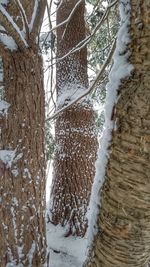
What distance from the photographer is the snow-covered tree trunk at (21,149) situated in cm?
198

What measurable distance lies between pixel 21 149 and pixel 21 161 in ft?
0.22

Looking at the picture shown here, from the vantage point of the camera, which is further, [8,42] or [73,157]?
[73,157]

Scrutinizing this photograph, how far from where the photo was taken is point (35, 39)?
200 cm

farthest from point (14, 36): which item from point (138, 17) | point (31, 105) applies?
point (138, 17)

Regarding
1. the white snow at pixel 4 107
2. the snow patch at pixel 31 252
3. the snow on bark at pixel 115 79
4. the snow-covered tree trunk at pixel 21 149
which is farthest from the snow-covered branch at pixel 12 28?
the snow patch at pixel 31 252

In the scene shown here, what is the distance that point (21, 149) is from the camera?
2016 millimetres

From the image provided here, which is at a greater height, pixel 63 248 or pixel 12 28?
pixel 12 28

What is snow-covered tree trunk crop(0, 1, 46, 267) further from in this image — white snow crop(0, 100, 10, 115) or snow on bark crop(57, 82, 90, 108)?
snow on bark crop(57, 82, 90, 108)

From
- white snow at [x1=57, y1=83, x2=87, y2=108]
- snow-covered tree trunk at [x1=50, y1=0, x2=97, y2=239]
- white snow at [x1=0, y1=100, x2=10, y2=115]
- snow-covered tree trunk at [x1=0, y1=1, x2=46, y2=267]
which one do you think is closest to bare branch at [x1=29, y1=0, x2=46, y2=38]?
snow-covered tree trunk at [x1=0, y1=1, x2=46, y2=267]

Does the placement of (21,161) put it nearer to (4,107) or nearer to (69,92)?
(4,107)

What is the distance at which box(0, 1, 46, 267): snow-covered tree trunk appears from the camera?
1977mm

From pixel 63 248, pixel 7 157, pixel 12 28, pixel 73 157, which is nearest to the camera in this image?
pixel 12 28

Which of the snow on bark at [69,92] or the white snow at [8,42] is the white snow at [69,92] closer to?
the snow on bark at [69,92]

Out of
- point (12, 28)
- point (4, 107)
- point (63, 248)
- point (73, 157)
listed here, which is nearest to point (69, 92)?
point (73, 157)
